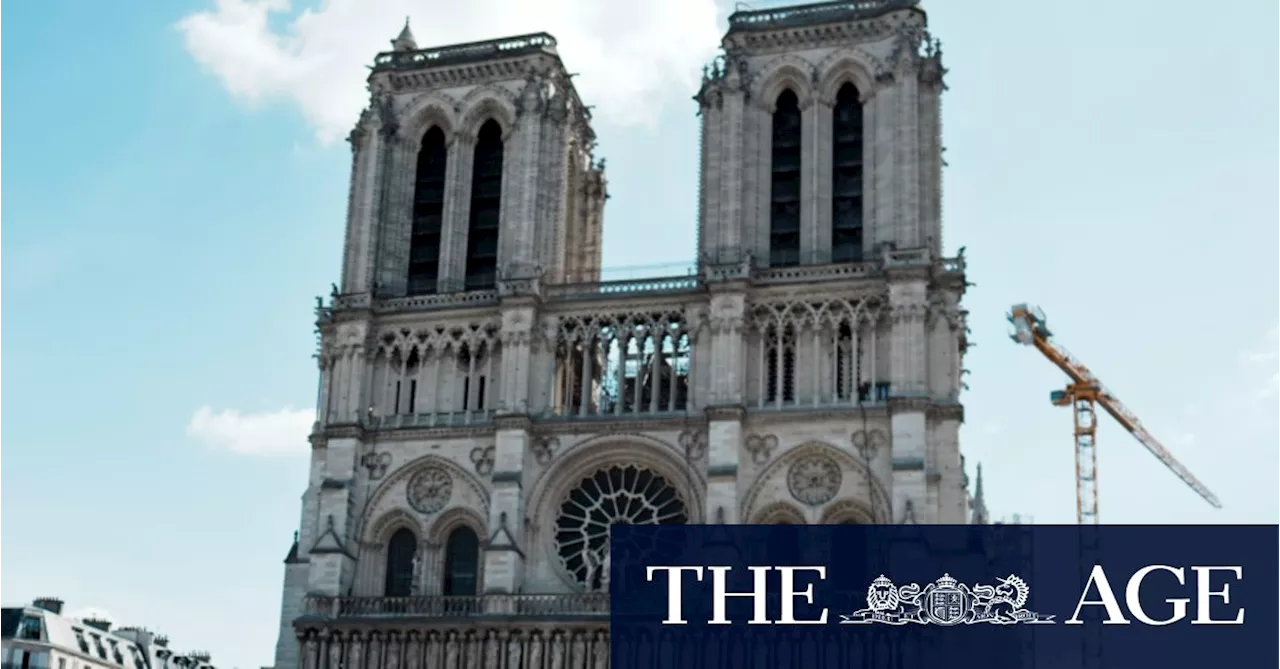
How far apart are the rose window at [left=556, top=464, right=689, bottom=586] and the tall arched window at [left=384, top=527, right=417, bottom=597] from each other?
4927mm

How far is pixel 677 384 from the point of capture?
57625mm

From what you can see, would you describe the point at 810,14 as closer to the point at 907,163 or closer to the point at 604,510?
the point at 907,163

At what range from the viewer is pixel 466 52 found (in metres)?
62.7

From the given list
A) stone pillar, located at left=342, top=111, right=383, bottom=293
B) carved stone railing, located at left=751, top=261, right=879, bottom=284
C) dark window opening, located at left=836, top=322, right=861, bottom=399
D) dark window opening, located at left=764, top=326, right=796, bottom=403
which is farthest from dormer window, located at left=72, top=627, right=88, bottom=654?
dark window opening, located at left=836, top=322, right=861, bottom=399

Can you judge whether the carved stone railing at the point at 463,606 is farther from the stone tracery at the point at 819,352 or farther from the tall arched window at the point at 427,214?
the tall arched window at the point at 427,214

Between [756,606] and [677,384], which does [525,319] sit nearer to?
[677,384]

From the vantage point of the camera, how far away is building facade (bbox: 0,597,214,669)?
229 ft

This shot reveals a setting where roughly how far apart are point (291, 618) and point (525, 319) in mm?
11858

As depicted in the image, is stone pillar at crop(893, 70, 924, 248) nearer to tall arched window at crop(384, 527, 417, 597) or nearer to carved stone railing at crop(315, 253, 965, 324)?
carved stone railing at crop(315, 253, 965, 324)

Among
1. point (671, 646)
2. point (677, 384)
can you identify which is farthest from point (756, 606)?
point (677, 384)

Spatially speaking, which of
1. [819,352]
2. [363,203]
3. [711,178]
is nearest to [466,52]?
[363,203]

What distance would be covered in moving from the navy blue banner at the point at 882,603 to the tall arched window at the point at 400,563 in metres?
7.30

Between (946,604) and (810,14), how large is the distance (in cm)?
2034

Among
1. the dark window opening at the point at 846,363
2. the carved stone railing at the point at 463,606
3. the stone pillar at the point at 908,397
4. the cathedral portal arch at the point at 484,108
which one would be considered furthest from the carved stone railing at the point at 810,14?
the carved stone railing at the point at 463,606
